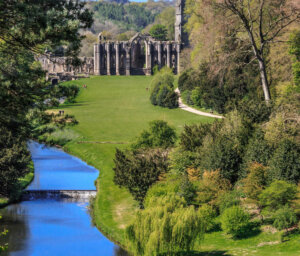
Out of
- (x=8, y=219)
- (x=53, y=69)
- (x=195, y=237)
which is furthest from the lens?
(x=53, y=69)

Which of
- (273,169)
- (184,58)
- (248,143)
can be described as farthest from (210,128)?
(184,58)

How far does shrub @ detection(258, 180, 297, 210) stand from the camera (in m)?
35.8

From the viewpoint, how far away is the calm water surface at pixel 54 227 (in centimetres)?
3881

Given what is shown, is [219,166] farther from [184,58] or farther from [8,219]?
[184,58]

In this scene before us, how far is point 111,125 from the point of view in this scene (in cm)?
8138

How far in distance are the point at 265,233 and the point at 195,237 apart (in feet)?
18.3

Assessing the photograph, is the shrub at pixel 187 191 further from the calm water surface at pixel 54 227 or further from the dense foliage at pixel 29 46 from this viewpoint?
the dense foliage at pixel 29 46

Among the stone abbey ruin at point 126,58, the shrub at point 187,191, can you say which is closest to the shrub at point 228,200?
the shrub at point 187,191

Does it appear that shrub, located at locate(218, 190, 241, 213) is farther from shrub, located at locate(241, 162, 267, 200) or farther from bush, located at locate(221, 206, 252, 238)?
bush, located at locate(221, 206, 252, 238)

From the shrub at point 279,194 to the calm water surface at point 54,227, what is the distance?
9.78 meters

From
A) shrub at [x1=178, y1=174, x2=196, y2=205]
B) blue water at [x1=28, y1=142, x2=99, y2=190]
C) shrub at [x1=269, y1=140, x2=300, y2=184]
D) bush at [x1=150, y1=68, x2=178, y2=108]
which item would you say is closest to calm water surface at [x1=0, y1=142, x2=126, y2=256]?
blue water at [x1=28, y1=142, x2=99, y2=190]

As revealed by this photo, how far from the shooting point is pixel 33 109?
25156 mm

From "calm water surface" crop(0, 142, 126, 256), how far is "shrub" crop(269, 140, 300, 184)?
11.0 metres

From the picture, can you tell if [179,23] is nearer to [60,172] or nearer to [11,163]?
[60,172]
